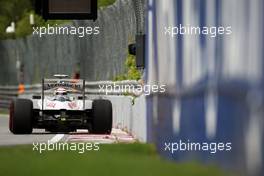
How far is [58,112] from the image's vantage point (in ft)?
68.2

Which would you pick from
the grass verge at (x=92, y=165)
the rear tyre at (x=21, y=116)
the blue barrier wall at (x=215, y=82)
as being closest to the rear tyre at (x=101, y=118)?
the rear tyre at (x=21, y=116)

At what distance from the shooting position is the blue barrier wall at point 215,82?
758cm

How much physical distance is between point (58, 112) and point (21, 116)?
26.2 inches

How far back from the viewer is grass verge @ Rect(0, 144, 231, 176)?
9.45m
